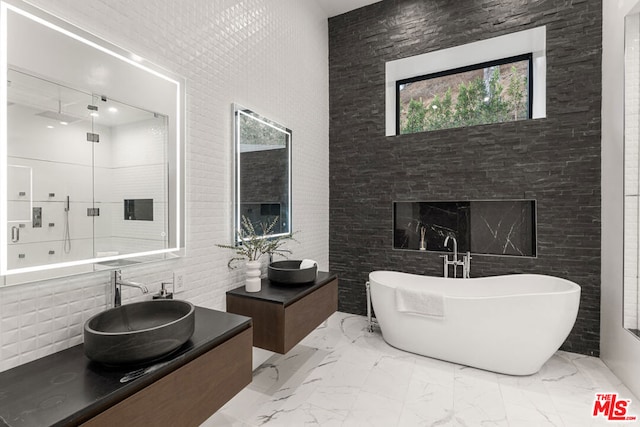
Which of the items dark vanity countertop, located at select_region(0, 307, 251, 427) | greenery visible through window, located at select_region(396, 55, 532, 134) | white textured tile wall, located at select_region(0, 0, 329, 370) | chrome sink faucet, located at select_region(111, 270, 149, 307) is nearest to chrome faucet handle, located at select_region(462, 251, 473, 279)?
greenery visible through window, located at select_region(396, 55, 532, 134)

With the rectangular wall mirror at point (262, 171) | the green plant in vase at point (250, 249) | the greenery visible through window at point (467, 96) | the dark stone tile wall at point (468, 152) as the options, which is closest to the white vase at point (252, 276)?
the green plant in vase at point (250, 249)

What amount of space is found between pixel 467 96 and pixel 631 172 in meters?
1.87

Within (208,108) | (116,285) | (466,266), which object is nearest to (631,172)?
(466,266)

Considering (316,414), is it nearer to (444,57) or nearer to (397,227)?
(397,227)

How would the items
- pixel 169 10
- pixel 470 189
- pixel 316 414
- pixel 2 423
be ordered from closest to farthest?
pixel 2 423
pixel 169 10
pixel 316 414
pixel 470 189

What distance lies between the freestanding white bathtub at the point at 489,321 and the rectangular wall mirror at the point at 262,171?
1231mm

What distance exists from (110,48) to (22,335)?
1.38 metres

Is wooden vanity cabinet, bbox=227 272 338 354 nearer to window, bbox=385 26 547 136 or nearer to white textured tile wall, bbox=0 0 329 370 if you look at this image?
white textured tile wall, bbox=0 0 329 370

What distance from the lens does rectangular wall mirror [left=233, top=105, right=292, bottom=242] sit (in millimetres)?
2443

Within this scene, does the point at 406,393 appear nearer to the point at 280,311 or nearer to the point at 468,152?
the point at 280,311

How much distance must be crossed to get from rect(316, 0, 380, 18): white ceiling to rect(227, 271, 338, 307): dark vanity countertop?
3411mm

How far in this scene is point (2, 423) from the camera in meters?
0.87

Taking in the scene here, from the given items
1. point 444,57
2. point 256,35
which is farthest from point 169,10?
point 444,57

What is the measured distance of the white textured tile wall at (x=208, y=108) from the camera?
133 centimetres
